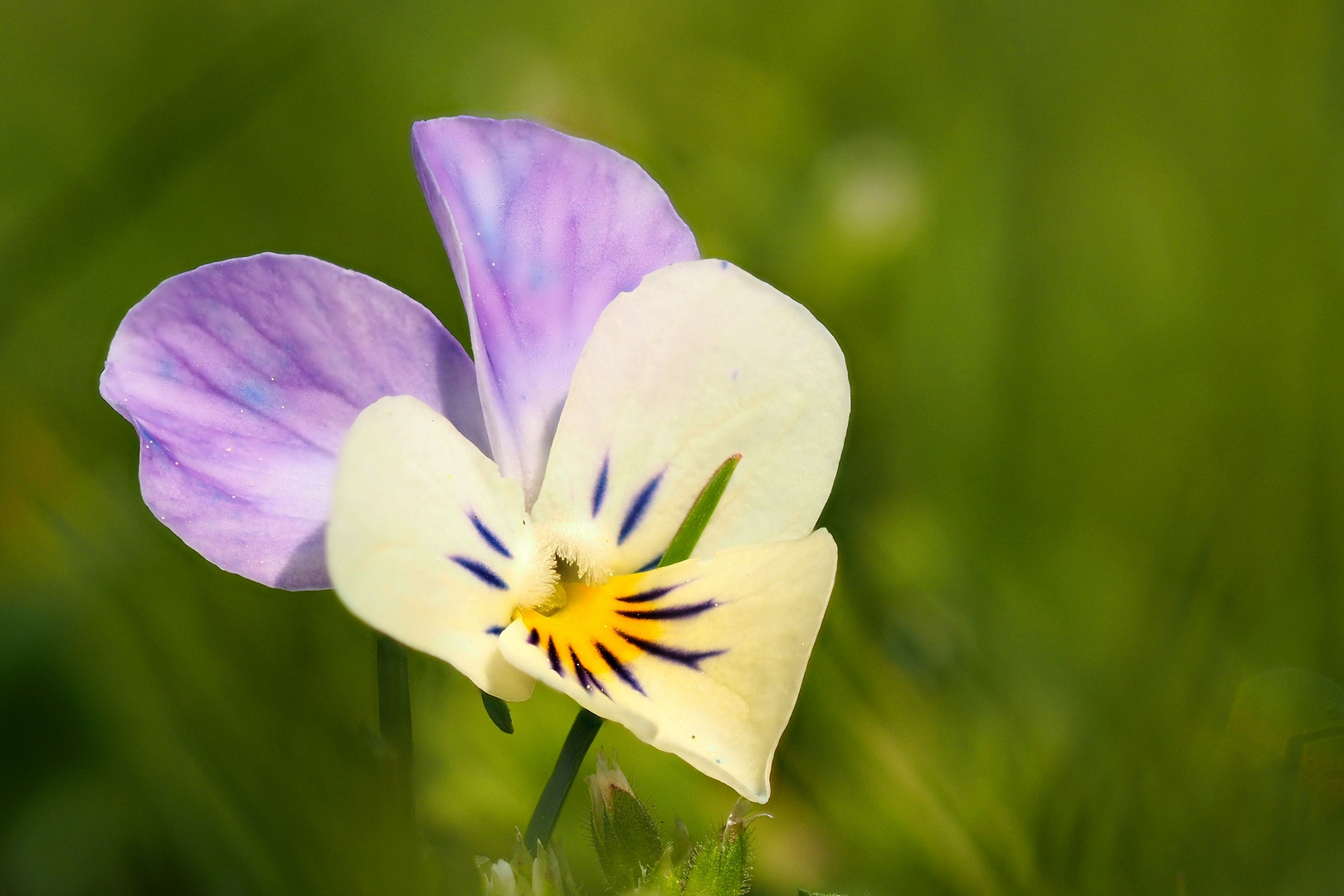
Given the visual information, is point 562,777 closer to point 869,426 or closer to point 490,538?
point 490,538

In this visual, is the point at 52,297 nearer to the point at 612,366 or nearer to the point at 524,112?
the point at 524,112

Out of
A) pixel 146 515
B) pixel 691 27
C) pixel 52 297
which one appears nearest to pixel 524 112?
pixel 691 27

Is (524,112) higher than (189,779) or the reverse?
higher

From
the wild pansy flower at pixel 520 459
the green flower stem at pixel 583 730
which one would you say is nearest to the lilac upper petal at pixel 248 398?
the wild pansy flower at pixel 520 459

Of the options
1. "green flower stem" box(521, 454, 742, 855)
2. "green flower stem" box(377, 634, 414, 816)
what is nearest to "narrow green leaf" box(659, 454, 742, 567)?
"green flower stem" box(521, 454, 742, 855)

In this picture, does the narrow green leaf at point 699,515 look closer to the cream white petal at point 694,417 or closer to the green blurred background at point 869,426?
the cream white petal at point 694,417

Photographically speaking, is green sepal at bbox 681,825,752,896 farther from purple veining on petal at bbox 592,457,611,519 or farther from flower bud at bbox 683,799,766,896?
purple veining on petal at bbox 592,457,611,519

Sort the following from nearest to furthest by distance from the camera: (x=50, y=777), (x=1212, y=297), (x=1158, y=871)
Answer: (x=1158, y=871), (x=50, y=777), (x=1212, y=297)
